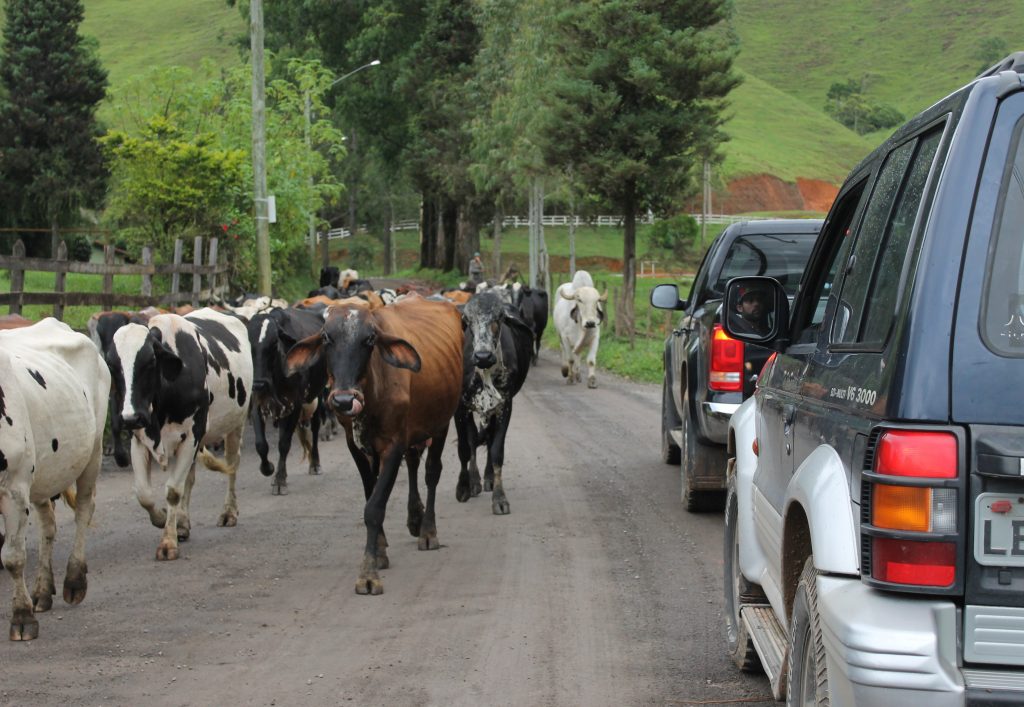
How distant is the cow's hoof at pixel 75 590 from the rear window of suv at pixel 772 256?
5699 mm

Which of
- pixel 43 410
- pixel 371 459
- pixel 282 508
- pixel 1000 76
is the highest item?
pixel 1000 76

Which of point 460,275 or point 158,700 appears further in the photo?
point 460,275

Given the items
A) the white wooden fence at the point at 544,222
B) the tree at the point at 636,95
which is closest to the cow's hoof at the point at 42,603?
the tree at the point at 636,95

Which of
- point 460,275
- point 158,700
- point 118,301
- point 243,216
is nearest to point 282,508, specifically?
point 158,700

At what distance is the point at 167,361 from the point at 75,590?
8.25 feet

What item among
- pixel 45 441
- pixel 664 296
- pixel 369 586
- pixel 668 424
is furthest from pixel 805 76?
pixel 45 441

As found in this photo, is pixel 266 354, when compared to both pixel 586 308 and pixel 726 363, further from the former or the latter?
pixel 586 308

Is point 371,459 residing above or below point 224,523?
above

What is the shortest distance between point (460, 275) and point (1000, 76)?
6338 cm

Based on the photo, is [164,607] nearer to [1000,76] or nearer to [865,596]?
[865,596]

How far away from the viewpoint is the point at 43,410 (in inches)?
316

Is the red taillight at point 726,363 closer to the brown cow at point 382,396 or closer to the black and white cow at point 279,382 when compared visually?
the brown cow at point 382,396

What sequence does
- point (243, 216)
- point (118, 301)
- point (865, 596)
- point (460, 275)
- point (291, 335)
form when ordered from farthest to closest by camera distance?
point (460, 275) < point (243, 216) < point (118, 301) < point (291, 335) < point (865, 596)

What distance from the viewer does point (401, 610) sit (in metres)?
8.03
